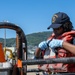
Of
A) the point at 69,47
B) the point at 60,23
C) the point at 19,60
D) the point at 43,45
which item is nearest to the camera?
the point at 19,60

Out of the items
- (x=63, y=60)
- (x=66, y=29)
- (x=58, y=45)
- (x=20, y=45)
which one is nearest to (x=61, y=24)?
(x=66, y=29)

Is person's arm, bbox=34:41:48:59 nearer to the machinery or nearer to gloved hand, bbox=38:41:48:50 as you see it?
gloved hand, bbox=38:41:48:50

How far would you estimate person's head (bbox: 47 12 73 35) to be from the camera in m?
3.91

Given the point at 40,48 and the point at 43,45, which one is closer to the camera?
the point at 43,45

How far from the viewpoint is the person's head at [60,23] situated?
391 cm

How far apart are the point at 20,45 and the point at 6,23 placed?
10.0 inches

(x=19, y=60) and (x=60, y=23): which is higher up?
(x=60, y=23)

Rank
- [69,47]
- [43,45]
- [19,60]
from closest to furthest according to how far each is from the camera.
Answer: [19,60]
[69,47]
[43,45]

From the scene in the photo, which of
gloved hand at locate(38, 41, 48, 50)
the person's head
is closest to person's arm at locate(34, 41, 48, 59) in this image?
gloved hand at locate(38, 41, 48, 50)

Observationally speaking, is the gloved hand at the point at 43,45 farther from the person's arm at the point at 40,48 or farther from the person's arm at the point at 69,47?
the person's arm at the point at 69,47

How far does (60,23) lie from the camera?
3951 mm

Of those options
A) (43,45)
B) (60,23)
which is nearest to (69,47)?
(43,45)

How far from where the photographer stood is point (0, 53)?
311 centimetres

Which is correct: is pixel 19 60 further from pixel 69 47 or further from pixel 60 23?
pixel 60 23
